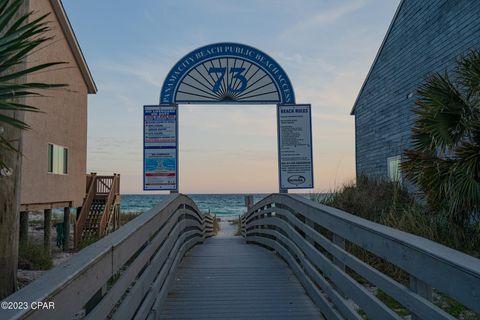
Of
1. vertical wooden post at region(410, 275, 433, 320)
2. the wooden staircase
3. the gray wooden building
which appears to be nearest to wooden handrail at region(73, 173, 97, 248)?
the wooden staircase

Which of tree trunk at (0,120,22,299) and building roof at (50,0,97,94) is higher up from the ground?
building roof at (50,0,97,94)

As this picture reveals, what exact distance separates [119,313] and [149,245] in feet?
4.62

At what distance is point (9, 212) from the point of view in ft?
20.0

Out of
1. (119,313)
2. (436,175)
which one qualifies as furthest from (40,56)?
Result: (119,313)

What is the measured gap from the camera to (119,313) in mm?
3133

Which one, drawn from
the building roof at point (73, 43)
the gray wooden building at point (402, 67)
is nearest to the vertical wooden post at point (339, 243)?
the gray wooden building at point (402, 67)

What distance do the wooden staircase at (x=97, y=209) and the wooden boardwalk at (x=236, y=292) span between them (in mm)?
10626

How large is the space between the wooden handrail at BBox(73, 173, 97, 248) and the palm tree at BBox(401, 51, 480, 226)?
45.7 ft

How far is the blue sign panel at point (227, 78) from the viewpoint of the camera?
440 inches

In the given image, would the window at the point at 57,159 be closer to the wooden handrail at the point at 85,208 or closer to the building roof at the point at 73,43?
the wooden handrail at the point at 85,208

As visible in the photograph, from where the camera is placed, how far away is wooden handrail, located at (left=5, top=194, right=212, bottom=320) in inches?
76.2

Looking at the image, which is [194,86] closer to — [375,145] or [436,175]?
[436,175]

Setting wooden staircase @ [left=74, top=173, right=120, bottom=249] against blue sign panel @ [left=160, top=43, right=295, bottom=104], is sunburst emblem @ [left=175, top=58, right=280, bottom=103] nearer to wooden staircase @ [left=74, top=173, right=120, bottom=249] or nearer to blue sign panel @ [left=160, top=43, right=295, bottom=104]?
blue sign panel @ [left=160, top=43, right=295, bottom=104]

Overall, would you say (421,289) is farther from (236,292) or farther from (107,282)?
(236,292)
